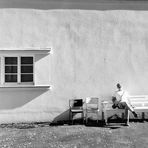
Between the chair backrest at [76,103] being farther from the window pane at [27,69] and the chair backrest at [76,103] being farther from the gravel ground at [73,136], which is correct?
the window pane at [27,69]

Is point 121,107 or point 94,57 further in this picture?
point 94,57

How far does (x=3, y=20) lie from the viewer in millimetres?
9258

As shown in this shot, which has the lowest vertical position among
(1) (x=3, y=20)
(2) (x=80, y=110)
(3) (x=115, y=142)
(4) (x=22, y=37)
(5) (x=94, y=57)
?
(3) (x=115, y=142)

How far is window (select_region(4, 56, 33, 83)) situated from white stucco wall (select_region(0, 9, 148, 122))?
34cm

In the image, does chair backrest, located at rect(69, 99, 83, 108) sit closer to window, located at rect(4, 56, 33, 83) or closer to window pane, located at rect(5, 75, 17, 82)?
window, located at rect(4, 56, 33, 83)

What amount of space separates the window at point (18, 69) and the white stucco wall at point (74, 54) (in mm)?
336

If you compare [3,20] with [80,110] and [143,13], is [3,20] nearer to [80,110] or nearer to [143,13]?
[80,110]

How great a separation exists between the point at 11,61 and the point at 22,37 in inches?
38.1

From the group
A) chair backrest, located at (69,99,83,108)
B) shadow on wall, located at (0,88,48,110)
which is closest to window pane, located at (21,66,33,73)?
shadow on wall, located at (0,88,48,110)

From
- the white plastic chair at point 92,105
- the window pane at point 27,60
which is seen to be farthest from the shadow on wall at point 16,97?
the white plastic chair at point 92,105

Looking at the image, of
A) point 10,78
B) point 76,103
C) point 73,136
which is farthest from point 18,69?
point 73,136

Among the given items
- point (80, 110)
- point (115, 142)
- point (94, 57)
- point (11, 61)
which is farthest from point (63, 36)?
point (115, 142)

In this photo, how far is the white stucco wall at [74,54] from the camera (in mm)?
9297

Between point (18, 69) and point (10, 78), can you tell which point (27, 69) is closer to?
point (18, 69)
